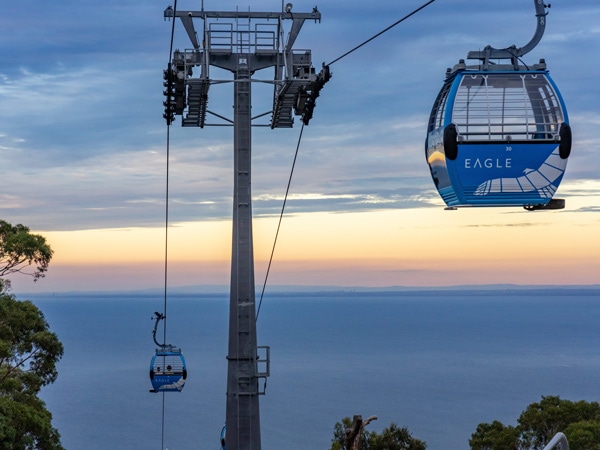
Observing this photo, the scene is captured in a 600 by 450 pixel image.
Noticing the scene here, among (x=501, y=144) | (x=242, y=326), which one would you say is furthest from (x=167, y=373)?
(x=501, y=144)

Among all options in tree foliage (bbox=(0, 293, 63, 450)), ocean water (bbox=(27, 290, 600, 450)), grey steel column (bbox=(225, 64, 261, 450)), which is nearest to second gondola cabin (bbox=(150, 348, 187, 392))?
tree foliage (bbox=(0, 293, 63, 450))

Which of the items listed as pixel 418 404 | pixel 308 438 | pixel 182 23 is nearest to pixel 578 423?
pixel 182 23

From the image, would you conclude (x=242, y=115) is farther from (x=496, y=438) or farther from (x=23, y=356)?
(x=496, y=438)

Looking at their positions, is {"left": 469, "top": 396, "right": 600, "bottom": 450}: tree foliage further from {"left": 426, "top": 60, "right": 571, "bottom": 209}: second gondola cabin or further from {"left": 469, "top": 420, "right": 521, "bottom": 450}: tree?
{"left": 426, "top": 60, "right": 571, "bottom": 209}: second gondola cabin

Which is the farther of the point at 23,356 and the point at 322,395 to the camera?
the point at 322,395

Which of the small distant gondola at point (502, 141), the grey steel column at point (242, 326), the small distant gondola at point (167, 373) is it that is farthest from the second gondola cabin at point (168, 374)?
the small distant gondola at point (502, 141)

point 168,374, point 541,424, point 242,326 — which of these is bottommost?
point 541,424
